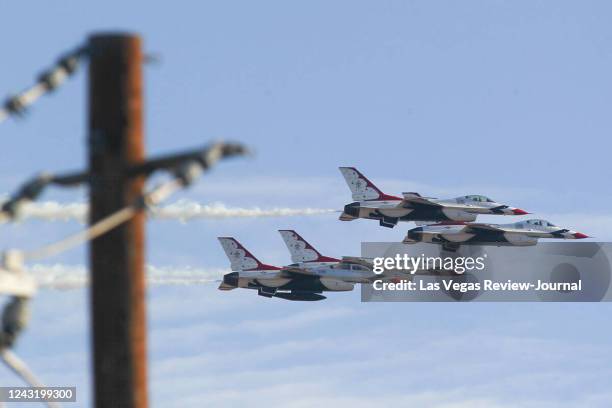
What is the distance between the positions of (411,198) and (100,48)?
127 m

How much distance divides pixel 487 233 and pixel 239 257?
23.5 meters

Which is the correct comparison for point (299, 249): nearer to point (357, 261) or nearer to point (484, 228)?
point (357, 261)

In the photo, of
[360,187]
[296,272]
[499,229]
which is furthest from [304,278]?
[499,229]

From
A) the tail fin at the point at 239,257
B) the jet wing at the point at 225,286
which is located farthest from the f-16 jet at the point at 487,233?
the jet wing at the point at 225,286

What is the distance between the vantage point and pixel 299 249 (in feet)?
527

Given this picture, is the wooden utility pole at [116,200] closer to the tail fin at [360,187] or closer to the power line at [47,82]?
the power line at [47,82]

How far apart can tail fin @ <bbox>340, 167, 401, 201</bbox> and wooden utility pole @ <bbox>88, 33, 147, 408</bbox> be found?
127 metres

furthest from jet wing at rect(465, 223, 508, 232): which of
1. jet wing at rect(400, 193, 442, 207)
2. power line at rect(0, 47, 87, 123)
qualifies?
power line at rect(0, 47, 87, 123)

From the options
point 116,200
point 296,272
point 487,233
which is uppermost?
point 487,233

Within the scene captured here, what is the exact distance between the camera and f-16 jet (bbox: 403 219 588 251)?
5817 inches

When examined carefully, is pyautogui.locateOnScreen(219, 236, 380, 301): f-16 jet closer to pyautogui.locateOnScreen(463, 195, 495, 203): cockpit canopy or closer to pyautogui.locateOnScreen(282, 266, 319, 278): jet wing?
pyautogui.locateOnScreen(282, 266, 319, 278): jet wing

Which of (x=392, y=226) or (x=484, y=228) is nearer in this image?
(x=392, y=226)

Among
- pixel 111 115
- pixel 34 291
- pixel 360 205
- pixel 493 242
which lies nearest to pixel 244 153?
pixel 111 115

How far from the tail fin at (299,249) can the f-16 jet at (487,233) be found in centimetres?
1037
